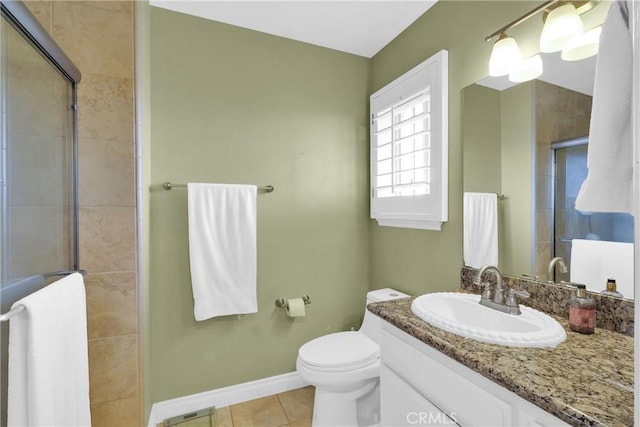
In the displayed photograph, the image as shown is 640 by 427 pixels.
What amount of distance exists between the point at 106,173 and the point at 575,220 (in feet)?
6.51

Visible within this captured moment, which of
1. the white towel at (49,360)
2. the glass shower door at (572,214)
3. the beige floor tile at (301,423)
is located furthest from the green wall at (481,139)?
the white towel at (49,360)

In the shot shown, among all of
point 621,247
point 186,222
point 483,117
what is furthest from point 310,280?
point 621,247

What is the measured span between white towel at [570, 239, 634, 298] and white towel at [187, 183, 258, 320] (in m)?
1.61

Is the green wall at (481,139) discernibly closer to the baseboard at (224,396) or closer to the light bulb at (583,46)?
the light bulb at (583,46)

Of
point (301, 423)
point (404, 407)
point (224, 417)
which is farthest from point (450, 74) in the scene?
point (224, 417)

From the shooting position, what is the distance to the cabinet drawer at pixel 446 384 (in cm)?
78

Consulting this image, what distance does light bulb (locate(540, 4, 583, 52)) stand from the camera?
105cm

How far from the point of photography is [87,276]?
1.32 m

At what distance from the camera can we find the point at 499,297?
46.6 inches

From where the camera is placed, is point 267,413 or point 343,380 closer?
point 343,380

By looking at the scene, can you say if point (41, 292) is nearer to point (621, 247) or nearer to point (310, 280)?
point (310, 280)

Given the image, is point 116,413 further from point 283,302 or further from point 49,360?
point 283,302

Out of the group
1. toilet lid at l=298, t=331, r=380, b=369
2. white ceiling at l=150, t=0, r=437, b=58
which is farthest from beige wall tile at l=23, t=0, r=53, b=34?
toilet lid at l=298, t=331, r=380, b=369

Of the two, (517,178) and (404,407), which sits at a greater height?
(517,178)
